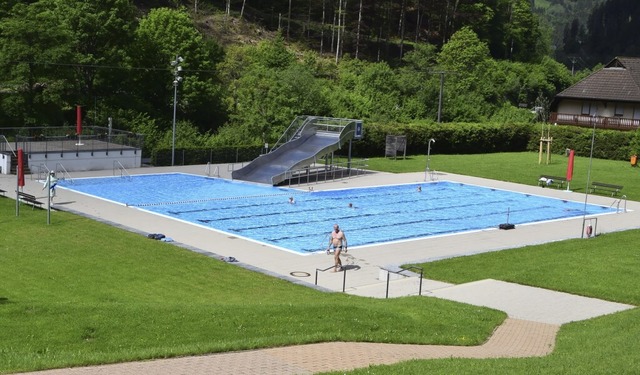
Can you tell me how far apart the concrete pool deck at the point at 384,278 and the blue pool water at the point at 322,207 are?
4.09ft

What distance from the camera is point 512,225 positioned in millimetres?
32875

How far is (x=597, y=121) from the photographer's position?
213ft

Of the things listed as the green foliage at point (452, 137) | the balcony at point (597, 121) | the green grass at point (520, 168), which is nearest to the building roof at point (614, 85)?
the balcony at point (597, 121)

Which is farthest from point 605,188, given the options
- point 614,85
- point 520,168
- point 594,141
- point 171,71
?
point 171,71

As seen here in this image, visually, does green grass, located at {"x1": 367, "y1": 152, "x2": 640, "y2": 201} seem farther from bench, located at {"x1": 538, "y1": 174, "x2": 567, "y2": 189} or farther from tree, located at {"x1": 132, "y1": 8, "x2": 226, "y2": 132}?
tree, located at {"x1": 132, "y1": 8, "x2": 226, "y2": 132}

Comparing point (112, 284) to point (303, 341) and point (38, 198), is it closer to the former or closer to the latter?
point (303, 341)

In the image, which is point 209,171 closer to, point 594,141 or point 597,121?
point 594,141

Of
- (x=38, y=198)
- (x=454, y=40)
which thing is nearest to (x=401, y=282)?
(x=38, y=198)

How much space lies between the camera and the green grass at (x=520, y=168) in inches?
1870

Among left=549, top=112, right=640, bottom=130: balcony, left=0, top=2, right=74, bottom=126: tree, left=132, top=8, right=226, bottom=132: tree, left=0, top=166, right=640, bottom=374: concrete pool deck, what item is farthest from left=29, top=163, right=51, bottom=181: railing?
left=549, top=112, right=640, bottom=130: balcony

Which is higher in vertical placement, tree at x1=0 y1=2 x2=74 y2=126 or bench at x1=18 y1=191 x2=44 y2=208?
tree at x1=0 y1=2 x2=74 y2=126

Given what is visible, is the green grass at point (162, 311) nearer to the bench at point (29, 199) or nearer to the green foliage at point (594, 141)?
the bench at point (29, 199)

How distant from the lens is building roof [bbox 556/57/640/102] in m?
65.2

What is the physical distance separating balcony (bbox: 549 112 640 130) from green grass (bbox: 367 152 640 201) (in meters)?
6.99
